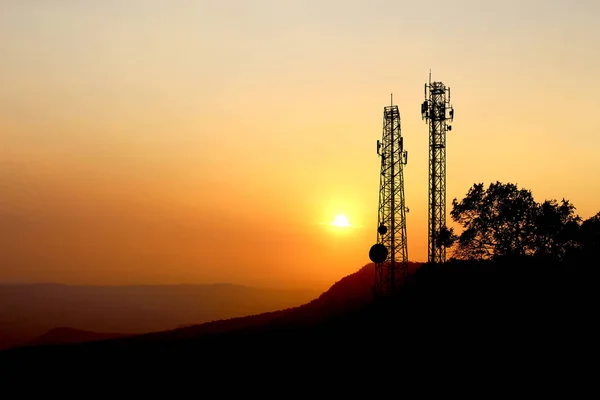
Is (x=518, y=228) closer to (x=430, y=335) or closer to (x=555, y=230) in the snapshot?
(x=555, y=230)

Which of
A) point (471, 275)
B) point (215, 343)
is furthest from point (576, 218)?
point (215, 343)

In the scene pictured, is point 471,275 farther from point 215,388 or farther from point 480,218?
point 215,388

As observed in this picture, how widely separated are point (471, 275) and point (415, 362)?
21.0 m

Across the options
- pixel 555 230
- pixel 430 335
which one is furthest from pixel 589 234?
pixel 430 335

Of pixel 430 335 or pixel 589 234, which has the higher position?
pixel 589 234

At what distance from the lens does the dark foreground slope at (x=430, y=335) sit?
47938 mm

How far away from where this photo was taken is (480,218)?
78.4 metres

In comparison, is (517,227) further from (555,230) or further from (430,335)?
(430,335)

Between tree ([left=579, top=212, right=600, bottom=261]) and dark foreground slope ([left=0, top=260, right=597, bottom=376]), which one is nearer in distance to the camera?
dark foreground slope ([left=0, top=260, right=597, bottom=376])

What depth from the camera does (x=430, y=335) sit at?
2063 inches

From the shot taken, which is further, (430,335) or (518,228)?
(518,228)

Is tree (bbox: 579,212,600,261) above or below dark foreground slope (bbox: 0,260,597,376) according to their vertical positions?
above

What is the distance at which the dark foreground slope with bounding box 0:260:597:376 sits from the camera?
157 feet

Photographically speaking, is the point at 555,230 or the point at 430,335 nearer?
the point at 430,335
